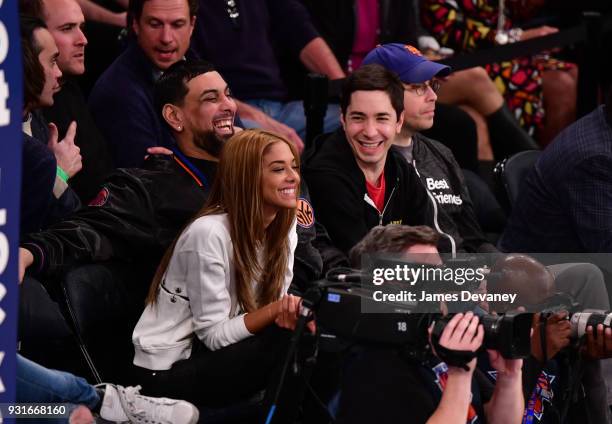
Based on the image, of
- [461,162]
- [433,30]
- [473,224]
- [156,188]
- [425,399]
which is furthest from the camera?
[433,30]

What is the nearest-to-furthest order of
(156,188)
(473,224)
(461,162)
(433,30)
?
(156,188)
(473,224)
(461,162)
(433,30)

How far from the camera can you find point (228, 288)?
3.77 metres

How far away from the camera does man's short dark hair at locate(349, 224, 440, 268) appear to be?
3.44 meters

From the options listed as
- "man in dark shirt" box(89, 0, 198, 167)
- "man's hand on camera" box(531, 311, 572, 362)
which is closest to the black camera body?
"man's hand on camera" box(531, 311, 572, 362)

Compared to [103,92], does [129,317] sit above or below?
below

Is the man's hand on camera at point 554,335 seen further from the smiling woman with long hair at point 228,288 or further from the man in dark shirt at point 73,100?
the man in dark shirt at point 73,100

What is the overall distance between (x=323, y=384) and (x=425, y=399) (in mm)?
572

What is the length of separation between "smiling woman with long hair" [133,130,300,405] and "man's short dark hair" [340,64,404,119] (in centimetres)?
77

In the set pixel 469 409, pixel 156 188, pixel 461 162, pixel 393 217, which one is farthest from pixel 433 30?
pixel 469 409

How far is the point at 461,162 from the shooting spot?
225 inches

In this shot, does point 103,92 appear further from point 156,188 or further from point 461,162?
point 461,162

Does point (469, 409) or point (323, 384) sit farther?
point (323, 384)

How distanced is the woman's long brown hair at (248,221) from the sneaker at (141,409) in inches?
11.4

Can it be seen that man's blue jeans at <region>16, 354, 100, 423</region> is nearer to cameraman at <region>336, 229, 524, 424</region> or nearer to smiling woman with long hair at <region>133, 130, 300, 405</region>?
smiling woman with long hair at <region>133, 130, 300, 405</region>
